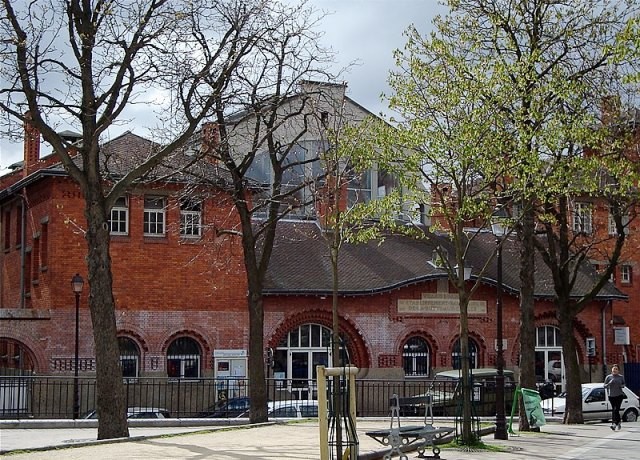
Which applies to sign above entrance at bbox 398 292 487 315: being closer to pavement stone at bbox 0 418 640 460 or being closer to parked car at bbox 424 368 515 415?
parked car at bbox 424 368 515 415

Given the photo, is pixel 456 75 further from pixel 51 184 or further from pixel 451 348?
pixel 451 348

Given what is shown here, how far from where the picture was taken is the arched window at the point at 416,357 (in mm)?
41000

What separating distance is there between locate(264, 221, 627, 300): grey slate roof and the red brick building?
8cm

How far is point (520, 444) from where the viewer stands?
2089cm

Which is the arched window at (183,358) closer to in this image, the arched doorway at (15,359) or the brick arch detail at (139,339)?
the brick arch detail at (139,339)

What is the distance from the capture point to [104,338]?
1986cm

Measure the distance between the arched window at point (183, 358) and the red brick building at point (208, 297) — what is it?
0.05m

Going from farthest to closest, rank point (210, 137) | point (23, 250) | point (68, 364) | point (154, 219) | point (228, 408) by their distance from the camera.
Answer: point (23, 250) → point (154, 219) → point (68, 364) → point (228, 408) → point (210, 137)

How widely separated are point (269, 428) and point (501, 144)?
26.2 ft

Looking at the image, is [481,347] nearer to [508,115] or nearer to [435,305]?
[435,305]

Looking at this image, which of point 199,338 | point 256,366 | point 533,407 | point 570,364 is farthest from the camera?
point 199,338

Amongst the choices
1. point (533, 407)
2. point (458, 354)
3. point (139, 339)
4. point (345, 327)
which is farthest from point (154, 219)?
point (533, 407)

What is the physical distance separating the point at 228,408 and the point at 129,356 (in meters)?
6.57

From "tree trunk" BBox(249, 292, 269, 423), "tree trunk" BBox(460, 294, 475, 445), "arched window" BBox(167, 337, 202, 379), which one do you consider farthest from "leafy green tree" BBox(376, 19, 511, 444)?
"arched window" BBox(167, 337, 202, 379)
